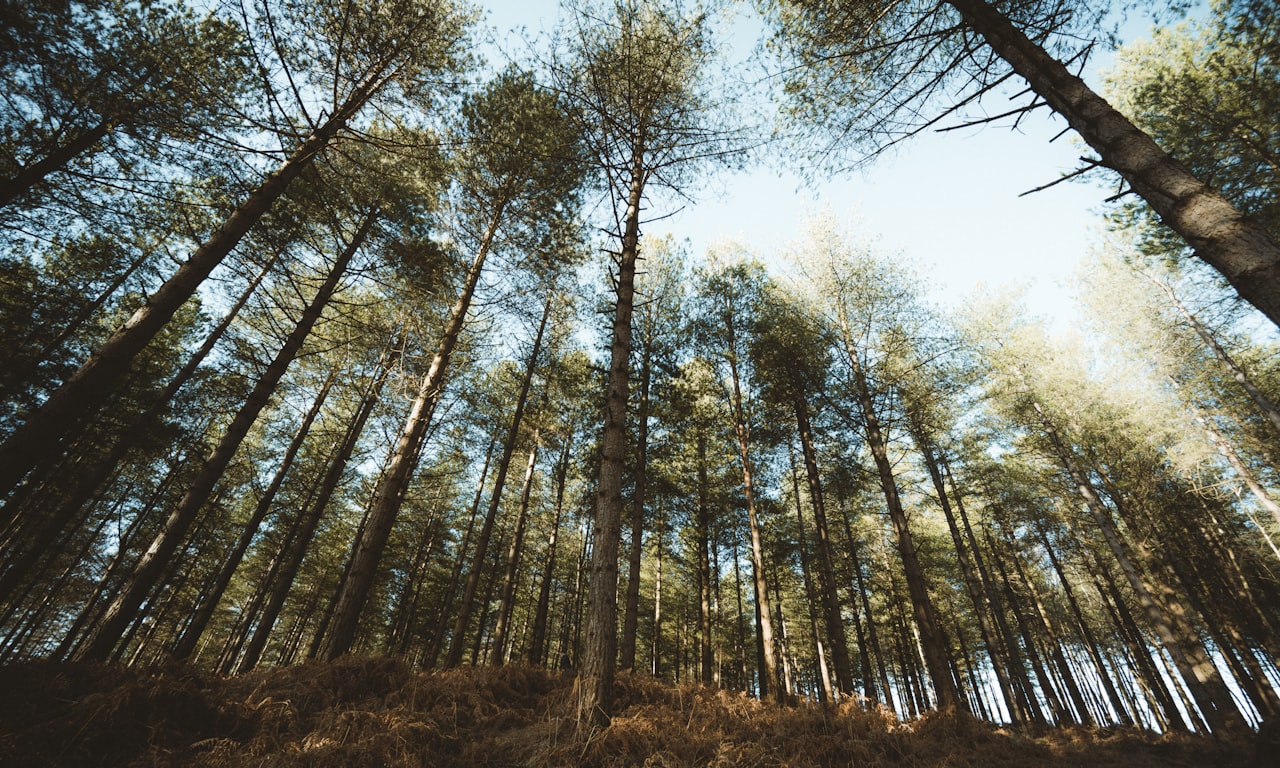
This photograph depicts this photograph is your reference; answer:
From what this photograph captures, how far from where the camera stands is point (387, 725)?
402 centimetres

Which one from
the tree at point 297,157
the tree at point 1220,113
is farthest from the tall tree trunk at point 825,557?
the tree at point 297,157

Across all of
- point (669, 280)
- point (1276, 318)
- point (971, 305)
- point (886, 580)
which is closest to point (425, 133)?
point (669, 280)

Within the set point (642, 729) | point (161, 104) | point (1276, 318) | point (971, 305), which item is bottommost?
point (642, 729)

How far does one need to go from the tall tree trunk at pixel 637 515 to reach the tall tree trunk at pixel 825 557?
483 centimetres

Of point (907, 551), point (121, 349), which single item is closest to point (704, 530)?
point (907, 551)

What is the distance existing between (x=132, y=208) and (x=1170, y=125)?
22.0 metres

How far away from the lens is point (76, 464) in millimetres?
12172

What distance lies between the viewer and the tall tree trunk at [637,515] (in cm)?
1049

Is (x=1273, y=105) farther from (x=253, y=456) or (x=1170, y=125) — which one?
(x=253, y=456)

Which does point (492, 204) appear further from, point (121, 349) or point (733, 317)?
point (733, 317)

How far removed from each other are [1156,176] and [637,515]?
9.92m

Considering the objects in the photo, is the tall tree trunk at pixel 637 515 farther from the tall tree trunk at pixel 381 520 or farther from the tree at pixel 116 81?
the tree at pixel 116 81

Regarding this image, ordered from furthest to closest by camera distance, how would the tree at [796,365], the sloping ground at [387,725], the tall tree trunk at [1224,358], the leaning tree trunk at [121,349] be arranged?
1. the tree at [796,365]
2. the tall tree trunk at [1224,358]
3. the leaning tree trunk at [121,349]
4. the sloping ground at [387,725]

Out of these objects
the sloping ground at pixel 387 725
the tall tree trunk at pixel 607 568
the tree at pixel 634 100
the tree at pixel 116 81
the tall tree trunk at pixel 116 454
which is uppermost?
the tree at pixel 634 100
